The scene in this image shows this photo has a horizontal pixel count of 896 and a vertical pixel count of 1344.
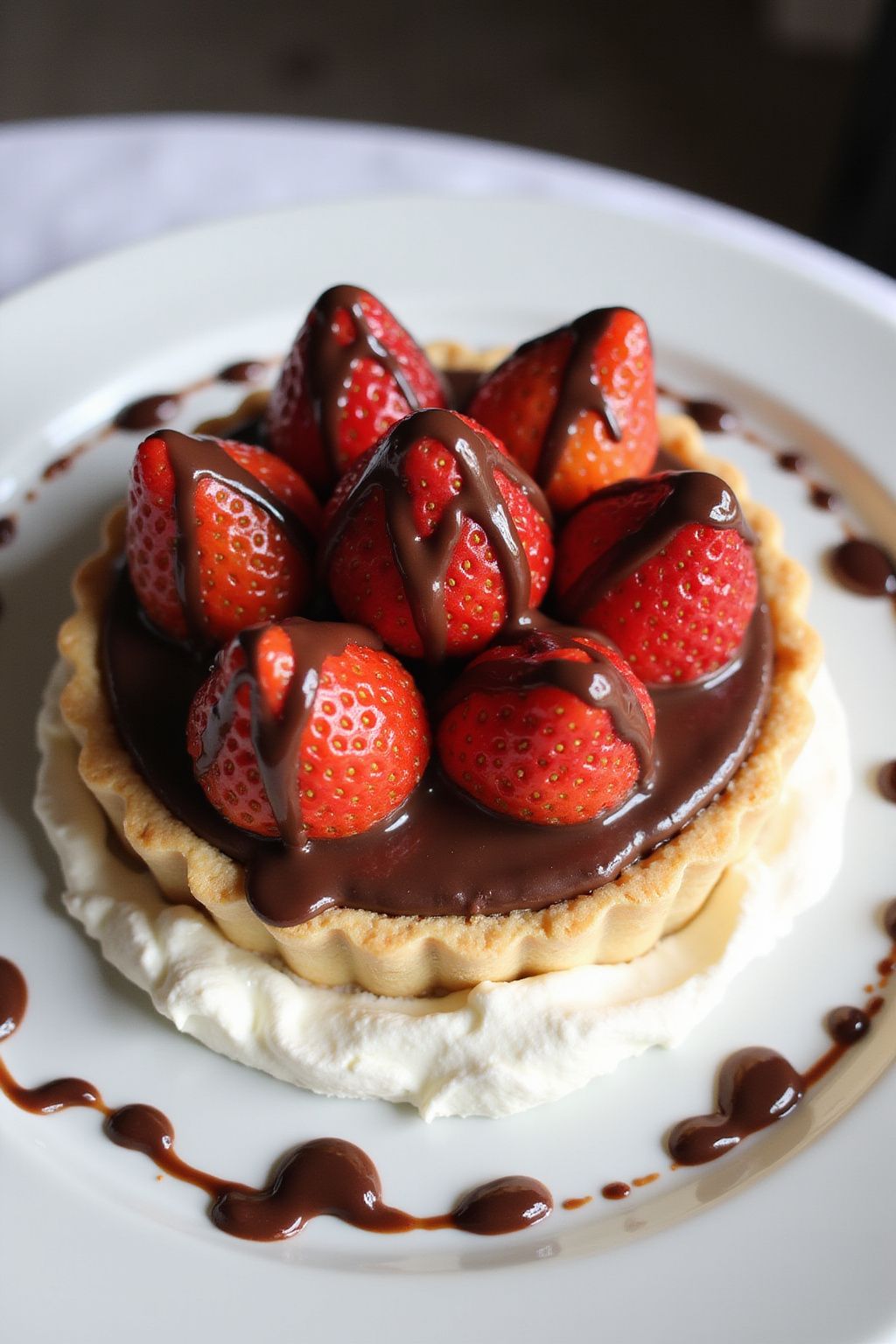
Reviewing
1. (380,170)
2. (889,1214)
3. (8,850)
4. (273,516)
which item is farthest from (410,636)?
(380,170)

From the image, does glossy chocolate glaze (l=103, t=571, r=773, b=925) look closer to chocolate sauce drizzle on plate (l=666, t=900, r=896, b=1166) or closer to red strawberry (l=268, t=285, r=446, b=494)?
chocolate sauce drizzle on plate (l=666, t=900, r=896, b=1166)

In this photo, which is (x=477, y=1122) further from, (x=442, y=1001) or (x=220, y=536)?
(x=220, y=536)

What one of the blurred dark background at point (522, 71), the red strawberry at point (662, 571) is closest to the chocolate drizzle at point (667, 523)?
the red strawberry at point (662, 571)

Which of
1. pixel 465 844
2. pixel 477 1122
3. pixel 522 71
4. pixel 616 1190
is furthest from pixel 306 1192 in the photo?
pixel 522 71

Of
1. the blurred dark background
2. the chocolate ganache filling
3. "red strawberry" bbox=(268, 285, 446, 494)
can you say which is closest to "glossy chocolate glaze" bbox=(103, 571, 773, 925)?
the chocolate ganache filling

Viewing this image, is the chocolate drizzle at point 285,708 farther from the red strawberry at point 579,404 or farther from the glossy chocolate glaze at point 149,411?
the glossy chocolate glaze at point 149,411
